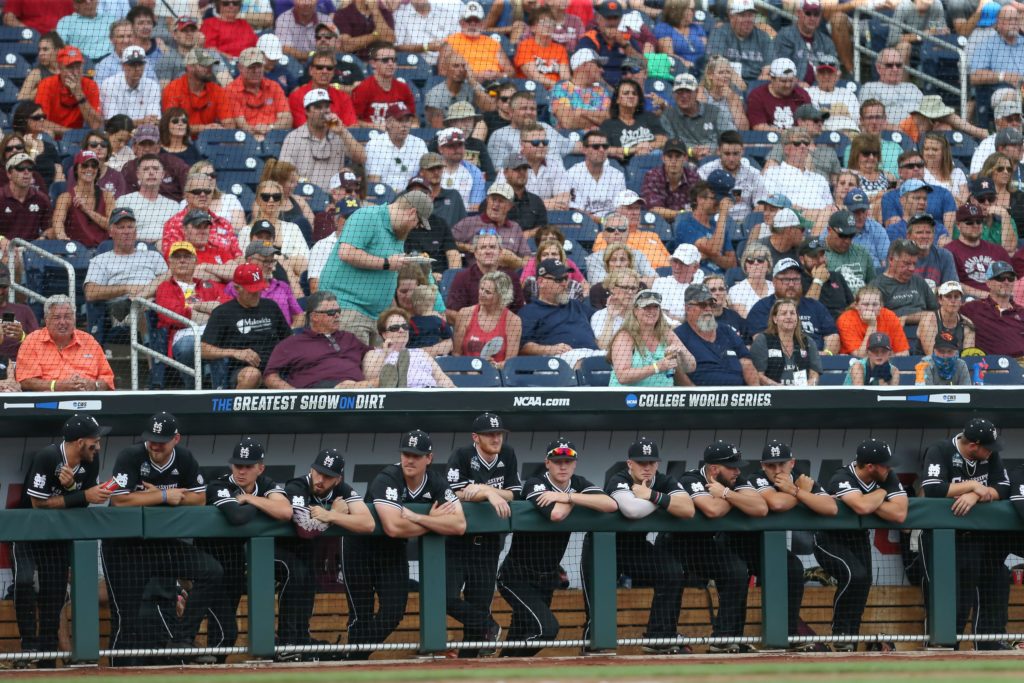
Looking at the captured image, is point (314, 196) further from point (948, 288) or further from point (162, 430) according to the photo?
point (948, 288)

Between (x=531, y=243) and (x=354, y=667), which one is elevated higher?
(x=531, y=243)

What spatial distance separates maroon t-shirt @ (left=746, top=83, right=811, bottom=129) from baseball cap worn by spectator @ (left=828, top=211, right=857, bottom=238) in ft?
8.28

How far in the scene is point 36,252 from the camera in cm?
1076

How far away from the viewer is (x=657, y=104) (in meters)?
14.3

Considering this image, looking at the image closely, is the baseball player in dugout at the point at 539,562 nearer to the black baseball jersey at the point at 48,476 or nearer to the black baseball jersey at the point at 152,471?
the black baseball jersey at the point at 152,471

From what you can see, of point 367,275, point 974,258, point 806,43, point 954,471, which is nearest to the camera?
point 954,471

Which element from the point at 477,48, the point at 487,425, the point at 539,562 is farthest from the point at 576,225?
the point at 539,562

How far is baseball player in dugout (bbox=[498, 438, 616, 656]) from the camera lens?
29.5 feet

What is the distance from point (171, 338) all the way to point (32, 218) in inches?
69.6

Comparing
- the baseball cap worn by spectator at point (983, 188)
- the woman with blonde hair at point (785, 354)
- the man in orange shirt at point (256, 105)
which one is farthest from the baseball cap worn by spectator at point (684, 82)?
the woman with blonde hair at point (785, 354)

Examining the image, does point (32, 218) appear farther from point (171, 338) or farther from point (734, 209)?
point (734, 209)

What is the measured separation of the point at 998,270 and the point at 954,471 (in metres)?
2.51

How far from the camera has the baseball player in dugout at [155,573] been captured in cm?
865

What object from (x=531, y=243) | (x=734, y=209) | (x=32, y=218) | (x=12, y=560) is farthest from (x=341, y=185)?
(x=12, y=560)
